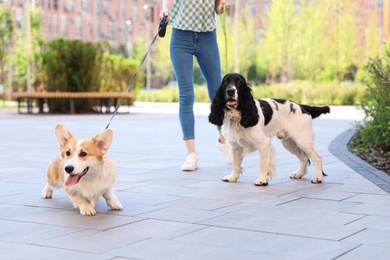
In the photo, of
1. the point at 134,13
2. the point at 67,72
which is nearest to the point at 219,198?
the point at 67,72

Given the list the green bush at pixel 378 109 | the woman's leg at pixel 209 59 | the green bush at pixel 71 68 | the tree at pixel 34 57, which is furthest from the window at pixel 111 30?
the woman's leg at pixel 209 59

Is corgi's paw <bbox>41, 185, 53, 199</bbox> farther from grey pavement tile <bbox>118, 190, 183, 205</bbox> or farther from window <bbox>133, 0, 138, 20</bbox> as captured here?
window <bbox>133, 0, 138, 20</bbox>

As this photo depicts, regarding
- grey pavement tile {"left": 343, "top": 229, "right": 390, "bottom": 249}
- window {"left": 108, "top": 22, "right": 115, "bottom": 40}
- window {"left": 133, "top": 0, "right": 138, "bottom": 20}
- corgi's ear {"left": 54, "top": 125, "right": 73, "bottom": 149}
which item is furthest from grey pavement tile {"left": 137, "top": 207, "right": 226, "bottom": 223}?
window {"left": 133, "top": 0, "right": 138, "bottom": 20}

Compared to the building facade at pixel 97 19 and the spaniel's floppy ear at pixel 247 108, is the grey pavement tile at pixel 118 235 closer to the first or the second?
the spaniel's floppy ear at pixel 247 108

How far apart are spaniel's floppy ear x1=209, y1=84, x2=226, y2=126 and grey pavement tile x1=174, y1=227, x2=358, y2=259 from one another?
2190 mm

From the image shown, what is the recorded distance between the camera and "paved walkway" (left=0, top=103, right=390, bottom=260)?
3.87 m

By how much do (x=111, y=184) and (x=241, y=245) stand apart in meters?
1.48

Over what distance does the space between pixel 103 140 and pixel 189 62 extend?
9.26ft

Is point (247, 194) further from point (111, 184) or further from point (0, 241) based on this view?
point (0, 241)

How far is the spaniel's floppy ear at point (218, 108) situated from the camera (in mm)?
6426

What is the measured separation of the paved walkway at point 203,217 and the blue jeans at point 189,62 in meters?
0.61

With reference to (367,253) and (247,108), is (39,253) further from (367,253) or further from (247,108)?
(247,108)

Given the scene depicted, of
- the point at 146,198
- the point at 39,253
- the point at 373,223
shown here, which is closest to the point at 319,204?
the point at 373,223

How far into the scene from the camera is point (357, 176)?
696cm
